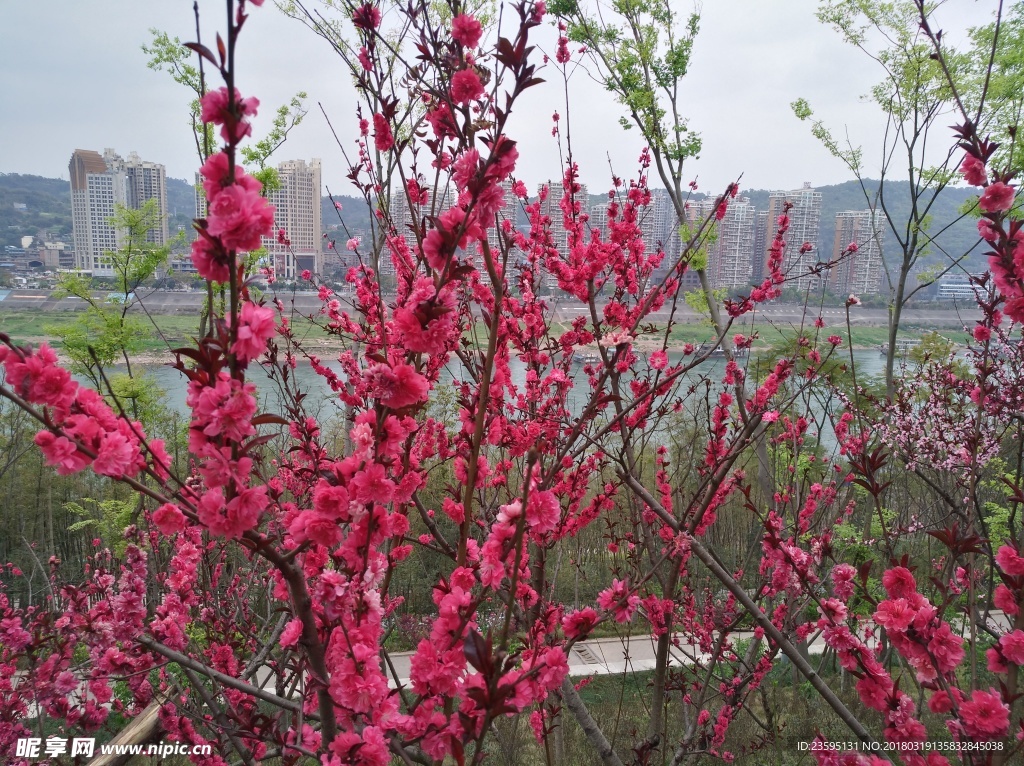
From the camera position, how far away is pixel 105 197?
9.88 meters

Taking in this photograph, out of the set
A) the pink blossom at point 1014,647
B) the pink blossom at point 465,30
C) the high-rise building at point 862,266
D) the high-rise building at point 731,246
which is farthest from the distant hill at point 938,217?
the pink blossom at point 465,30

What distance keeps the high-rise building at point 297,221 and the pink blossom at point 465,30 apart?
200 cm

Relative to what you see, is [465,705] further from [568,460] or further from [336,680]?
[568,460]

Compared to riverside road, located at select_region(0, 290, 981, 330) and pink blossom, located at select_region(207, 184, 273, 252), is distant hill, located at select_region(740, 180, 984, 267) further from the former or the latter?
pink blossom, located at select_region(207, 184, 273, 252)

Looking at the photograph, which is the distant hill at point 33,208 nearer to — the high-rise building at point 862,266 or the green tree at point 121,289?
the green tree at point 121,289

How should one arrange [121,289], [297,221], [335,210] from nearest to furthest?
[335,210]
[297,221]
[121,289]

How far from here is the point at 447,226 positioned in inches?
46.3

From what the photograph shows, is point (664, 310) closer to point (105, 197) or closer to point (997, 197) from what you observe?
point (997, 197)

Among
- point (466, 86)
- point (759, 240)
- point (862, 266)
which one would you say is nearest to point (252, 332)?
point (466, 86)

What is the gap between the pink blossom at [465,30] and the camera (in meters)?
1.37

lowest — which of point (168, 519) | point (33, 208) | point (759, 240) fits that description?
point (168, 519)

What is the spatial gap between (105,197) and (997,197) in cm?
1189

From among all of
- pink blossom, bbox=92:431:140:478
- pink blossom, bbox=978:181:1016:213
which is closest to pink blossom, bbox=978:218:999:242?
pink blossom, bbox=978:181:1016:213

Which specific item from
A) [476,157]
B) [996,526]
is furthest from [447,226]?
[996,526]
